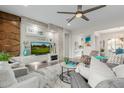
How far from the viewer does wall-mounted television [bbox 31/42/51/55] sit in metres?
5.70

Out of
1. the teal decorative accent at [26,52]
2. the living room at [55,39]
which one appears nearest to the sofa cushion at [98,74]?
the living room at [55,39]

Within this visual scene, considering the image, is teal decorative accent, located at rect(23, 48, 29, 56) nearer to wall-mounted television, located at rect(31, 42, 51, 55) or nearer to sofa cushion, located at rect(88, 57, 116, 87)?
wall-mounted television, located at rect(31, 42, 51, 55)

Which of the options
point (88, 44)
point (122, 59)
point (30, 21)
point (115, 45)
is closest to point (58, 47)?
point (88, 44)

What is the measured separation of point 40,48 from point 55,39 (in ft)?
5.27

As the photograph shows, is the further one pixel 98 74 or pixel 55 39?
pixel 55 39

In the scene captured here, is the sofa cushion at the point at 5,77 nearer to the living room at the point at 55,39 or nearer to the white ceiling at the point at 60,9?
the living room at the point at 55,39

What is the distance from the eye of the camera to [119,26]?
596 centimetres

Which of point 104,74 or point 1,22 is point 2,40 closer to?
point 1,22

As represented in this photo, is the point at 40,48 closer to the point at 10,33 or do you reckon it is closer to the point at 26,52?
the point at 26,52

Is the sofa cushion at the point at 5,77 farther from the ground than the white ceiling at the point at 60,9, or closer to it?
A: closer to it

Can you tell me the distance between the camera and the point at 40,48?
6.04 metres

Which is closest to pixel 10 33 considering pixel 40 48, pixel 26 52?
pixel 26 52

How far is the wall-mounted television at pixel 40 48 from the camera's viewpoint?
5.70 m

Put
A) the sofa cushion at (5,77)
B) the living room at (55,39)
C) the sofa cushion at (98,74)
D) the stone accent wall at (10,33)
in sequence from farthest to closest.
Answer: the stone accent wall at (10,33) < the living room at (55,39) < the sofa cushion at (5,77) < the sofa cushion at (98,74)
